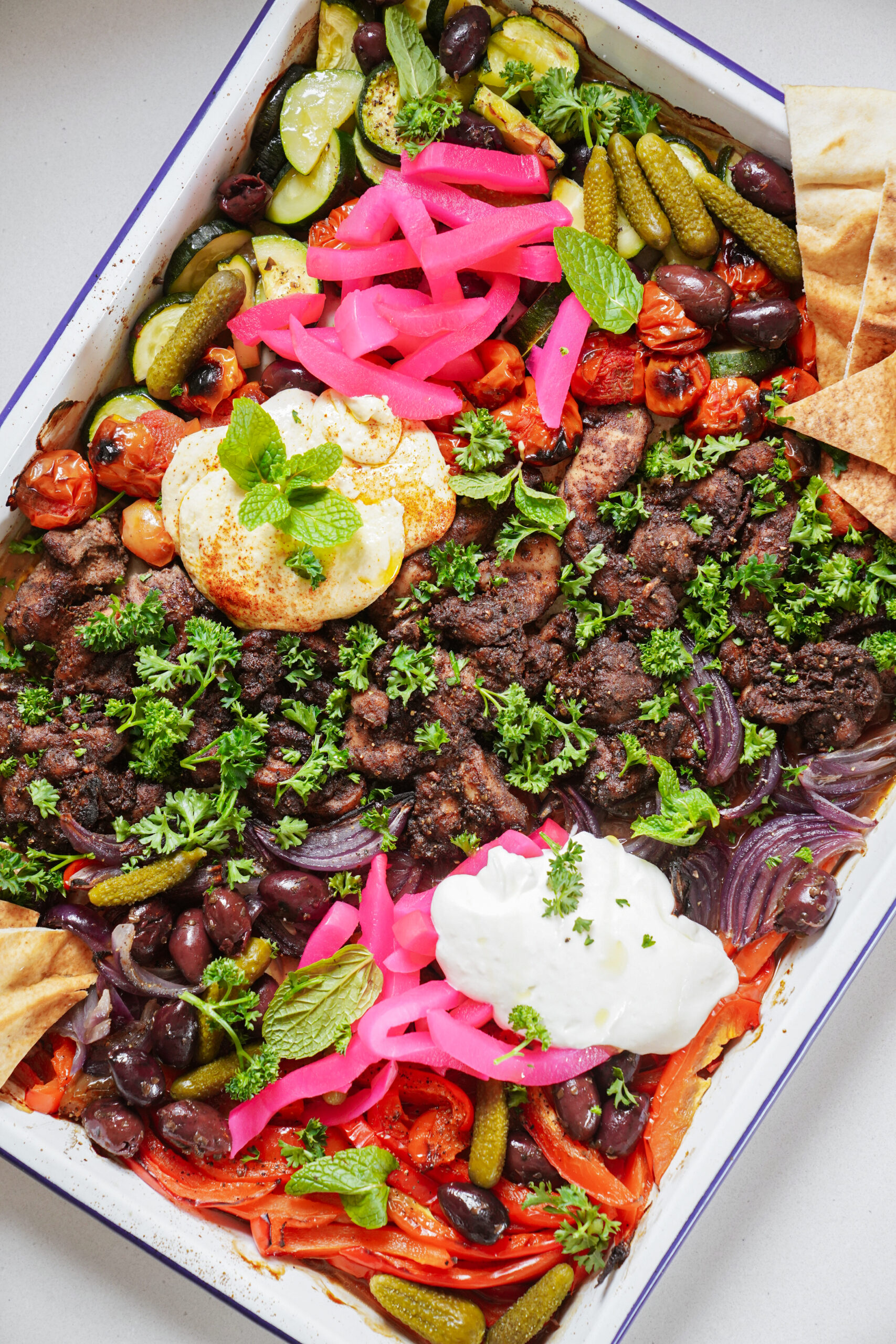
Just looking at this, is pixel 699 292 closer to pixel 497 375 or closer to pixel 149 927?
pixel 497 375

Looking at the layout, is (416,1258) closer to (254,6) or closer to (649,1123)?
(649,1123)

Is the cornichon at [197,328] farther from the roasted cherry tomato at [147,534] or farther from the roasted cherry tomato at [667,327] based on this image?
the roasted cherry tomato at [667,327]

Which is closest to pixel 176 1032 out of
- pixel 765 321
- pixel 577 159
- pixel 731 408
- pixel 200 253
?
pixel 200 253

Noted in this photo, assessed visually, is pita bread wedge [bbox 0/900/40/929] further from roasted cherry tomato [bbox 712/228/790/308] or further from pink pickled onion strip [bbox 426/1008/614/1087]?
roasted cherry tomato [bbox 712/228/790/308]

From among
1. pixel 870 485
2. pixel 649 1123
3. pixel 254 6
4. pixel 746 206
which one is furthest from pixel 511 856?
pixel 254 6

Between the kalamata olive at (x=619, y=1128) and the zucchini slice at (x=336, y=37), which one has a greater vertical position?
the zucchini slice at (x=336, y=37)

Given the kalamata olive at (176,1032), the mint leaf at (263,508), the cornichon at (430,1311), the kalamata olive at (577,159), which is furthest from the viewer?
the kalamata olive at (577,159)

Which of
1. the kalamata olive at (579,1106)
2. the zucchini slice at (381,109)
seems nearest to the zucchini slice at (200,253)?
the zucchini slice at (381,109)
